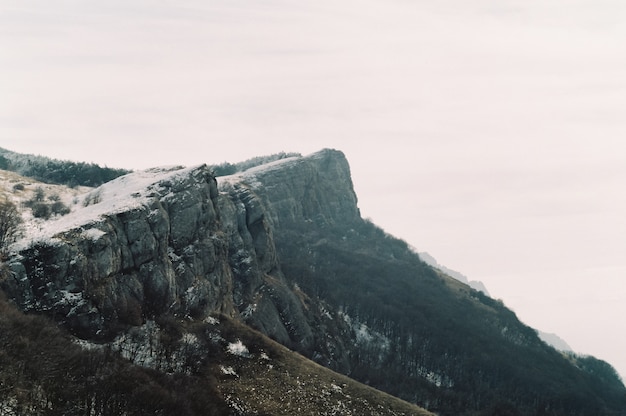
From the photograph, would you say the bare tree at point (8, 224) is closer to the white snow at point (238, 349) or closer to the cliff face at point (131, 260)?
the cliff face at point (131, 260)

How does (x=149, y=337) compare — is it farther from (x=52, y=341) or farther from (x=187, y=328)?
(x=52, y=341)

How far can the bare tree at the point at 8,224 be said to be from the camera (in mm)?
134087

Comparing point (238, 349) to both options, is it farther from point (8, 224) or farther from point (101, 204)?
point (8, 224)

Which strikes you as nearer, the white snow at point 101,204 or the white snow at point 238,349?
the white snow at point 101,204

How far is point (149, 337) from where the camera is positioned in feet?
446

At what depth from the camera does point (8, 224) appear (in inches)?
5566

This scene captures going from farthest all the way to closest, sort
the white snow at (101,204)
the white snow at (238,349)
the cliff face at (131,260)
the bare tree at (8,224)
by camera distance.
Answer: the white snow at (238,349) < the white snow at (101,204) < the bare tree at (8,224) < the cliff face at (131,260)

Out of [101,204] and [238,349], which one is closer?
[238,349]

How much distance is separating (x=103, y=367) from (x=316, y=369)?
194 feet

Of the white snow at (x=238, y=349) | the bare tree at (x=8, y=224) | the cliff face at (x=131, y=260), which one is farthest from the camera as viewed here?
the white snow at (x=238, y=349)

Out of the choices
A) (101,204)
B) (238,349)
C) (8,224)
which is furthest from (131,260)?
(238,349)

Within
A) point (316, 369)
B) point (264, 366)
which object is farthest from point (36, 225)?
point (316, 369)

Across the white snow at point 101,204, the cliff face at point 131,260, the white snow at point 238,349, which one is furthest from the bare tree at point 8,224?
the white snow at point 238,349

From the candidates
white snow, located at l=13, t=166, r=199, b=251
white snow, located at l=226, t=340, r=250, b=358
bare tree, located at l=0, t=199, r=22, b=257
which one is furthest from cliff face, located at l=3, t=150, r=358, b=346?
white snow, located at l=226, t=340, r=250, b=358
